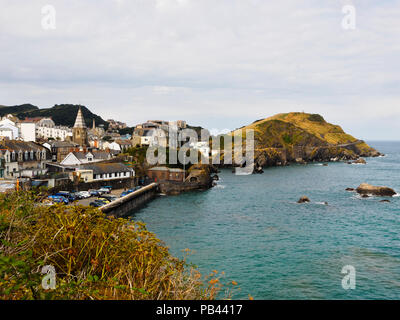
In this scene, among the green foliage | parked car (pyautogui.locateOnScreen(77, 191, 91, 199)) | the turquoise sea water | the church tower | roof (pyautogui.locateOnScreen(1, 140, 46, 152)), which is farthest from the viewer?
the green foliage

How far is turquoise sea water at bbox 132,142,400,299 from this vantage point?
953 inches

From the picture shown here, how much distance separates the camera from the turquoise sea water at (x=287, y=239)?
79.5ft

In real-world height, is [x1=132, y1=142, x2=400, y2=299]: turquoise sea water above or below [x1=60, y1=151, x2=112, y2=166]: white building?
below

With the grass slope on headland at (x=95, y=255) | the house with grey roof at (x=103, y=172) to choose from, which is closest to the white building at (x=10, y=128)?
the house with grey roof at (x=103, y=172)

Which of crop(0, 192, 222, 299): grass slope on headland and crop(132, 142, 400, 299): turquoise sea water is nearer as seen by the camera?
crop(0, 192, 222, 299): grass slope on headland

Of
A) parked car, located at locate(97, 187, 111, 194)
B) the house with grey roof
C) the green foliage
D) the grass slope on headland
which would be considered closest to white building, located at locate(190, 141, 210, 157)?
the green foliage

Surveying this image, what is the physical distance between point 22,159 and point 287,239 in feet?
191

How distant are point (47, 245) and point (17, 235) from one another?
5.44 ft

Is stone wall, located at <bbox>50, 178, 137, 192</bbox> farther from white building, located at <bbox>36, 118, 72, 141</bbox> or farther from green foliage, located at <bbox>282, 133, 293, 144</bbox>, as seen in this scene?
green foliage, located at <bbox>282, 133, 293, 144</bbox>

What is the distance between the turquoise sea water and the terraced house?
87.2 feet

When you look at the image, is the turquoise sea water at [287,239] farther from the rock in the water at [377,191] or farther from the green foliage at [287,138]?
the green foliage at [287,138]

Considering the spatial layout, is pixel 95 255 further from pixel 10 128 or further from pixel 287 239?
pixel 10 128

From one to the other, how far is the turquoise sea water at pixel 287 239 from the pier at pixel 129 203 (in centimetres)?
209
